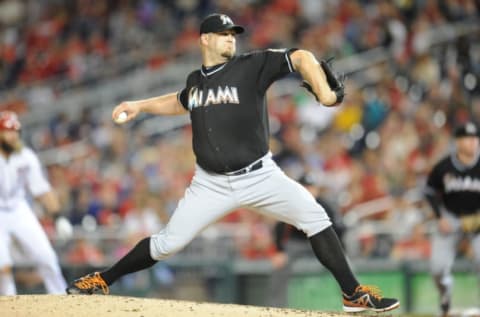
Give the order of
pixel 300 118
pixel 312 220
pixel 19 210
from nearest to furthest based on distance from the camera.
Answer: pixel 312 220, pixel 19 210, pixel 300 118

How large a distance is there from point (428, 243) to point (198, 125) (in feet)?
23.3

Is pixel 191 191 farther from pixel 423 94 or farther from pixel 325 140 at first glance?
pixel 423 94

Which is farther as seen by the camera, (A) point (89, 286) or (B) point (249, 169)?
(A) point (89, 286)

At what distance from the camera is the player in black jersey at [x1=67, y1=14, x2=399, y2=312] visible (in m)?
7.86

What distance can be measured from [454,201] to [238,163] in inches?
168

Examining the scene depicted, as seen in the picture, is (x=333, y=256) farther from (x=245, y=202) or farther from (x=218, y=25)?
(x=218, y=25)

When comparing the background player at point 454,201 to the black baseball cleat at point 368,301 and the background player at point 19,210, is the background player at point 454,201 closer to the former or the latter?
the black baseball cleat at point 368,301

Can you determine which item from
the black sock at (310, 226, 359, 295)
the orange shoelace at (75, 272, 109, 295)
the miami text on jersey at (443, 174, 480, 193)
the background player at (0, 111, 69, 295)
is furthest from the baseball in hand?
the miami text on jersey at (443, 174, 480, 193)

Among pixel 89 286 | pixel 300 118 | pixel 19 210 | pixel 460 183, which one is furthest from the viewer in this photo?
pixel 300 118

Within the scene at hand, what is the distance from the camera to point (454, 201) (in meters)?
11.5

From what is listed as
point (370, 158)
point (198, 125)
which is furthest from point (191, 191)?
point (370, 158)

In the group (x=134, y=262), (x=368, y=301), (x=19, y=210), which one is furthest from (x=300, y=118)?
(x=368, y=301)

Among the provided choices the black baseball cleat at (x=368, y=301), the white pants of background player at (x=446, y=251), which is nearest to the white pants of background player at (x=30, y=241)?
the black baseball cleat at (x=368, y=301)

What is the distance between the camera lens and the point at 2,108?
19.9m
